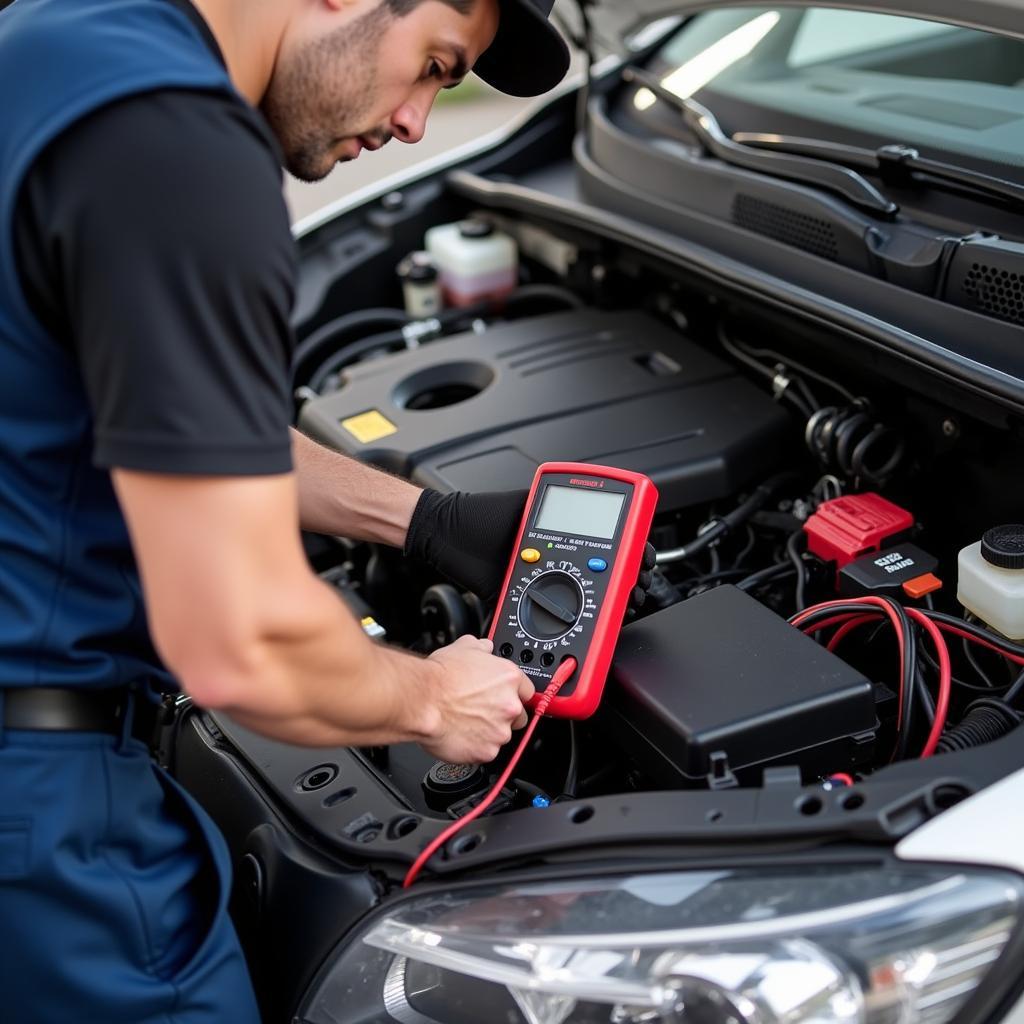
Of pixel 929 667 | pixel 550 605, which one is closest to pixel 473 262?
pixel 550 605

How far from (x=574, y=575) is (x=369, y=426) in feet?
2.02

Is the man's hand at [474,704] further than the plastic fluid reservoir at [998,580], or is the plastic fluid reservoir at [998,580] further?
the plastic fluid reservoir at [998,580]

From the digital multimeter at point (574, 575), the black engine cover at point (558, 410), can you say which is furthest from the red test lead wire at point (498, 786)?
the black engine cover at point (558, 410)

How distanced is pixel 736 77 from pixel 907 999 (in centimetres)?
171

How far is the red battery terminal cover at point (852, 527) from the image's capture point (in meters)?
1.57

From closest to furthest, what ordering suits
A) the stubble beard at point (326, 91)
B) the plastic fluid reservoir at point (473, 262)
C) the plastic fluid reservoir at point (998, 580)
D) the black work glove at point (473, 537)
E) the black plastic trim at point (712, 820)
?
the black plastic trim at point (712, 820) → the stubble beard at point (326, 91) → the plastic fluid reservoir at point (998, 580) → the black work glove at point (473, 537) → the plastic fluid reservoir at point (473, 262)

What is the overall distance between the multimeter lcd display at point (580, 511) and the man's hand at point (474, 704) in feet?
0.74

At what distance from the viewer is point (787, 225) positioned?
181 centimetres

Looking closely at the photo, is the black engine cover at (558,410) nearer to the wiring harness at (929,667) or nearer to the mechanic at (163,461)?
the wiring harness at (929,667)

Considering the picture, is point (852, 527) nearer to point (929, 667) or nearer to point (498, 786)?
point (929, 667)

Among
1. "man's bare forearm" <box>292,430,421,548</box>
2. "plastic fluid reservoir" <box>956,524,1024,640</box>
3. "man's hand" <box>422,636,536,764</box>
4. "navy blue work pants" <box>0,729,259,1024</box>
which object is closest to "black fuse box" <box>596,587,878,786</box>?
"man's hand" <box>422,636,536,764</box>

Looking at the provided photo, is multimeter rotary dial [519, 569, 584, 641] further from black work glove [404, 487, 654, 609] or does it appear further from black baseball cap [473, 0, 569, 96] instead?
black baseball cap [473, 0, 569, 96]

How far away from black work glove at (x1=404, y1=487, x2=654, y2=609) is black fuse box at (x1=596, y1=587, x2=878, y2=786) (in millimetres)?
196

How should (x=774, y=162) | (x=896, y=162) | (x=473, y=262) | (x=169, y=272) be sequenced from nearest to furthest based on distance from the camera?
(x=169, y=272), (x=896, y=162), (x=774, y=162), (x=473, y=262)
